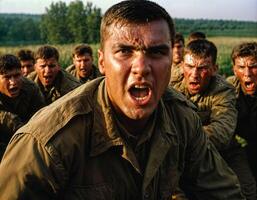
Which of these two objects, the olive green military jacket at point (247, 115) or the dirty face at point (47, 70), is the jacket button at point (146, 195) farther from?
the dirty face at point (47, 70)

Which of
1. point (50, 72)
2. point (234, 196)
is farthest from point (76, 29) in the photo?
point (234, 196)

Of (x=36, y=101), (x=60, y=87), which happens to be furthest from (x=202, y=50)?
(x=60, y=87)

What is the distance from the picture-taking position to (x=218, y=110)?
16.2 feet

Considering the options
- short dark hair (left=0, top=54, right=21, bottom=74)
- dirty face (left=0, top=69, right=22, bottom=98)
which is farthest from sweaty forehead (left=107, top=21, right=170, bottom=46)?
short dark hair (left=0, top=54, right=21, bottom=74)

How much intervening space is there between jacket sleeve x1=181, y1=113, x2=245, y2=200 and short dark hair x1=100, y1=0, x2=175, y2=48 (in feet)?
2.26

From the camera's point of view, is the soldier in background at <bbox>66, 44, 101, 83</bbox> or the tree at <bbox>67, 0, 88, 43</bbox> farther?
the tree at <bbox>67, 0, 88, 43</bbox>

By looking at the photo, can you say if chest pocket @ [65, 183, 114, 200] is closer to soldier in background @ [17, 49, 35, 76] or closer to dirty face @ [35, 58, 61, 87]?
dirty face @ [35, 58, 61, 87]

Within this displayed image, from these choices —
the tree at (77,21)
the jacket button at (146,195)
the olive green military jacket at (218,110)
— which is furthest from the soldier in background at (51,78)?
the tree at (77,21)

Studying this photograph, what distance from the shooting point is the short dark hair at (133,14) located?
2.38 meters

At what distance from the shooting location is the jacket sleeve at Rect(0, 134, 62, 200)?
2.16m

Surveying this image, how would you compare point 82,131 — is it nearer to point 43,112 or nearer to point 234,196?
point 43,112

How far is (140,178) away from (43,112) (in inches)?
25.6

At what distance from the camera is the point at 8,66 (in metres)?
6.30

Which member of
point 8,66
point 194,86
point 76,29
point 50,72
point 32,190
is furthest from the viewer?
point 76,29
